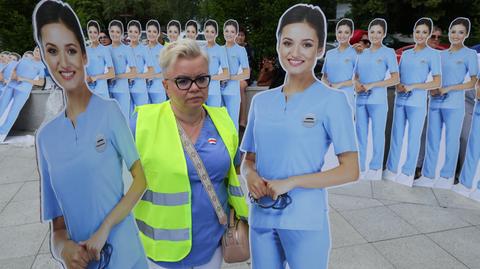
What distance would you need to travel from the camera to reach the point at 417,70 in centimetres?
480

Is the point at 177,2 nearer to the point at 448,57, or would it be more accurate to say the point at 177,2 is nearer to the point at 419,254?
the point at 448,57

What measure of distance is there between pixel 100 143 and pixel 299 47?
1.12 m

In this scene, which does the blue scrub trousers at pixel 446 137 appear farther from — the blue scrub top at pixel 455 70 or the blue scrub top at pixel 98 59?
the blue scrub top at pixel 98 59

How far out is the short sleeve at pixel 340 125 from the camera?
2.08 m

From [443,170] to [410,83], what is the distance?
1225mm

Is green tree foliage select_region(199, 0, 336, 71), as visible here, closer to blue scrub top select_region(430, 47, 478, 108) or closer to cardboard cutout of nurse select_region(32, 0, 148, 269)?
blue scrub top select_region(430, 47, 478, 108)

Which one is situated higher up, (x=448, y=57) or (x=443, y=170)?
(x=448, y=57)

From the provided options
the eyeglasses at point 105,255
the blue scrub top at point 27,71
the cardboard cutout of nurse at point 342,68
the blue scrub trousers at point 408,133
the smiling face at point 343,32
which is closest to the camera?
the eyeglasses at point 105,255

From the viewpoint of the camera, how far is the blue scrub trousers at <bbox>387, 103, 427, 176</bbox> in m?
4.98

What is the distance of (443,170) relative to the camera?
507 centimetres

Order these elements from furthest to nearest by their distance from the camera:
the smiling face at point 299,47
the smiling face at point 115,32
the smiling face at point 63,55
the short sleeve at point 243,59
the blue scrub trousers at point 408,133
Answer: the short sleeve at point 243,59, the blue scrub trousers at point 408,133, the smiling face at point 115,32, the smiling face at point 299,47, the smiling face at point 63,55

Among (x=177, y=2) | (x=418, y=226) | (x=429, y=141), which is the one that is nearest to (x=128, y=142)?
(x=418, y=226)

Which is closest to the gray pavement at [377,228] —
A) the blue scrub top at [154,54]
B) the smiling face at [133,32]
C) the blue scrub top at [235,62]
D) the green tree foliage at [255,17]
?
the blue scrub top at [235,62]

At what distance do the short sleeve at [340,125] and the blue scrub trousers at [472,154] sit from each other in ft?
11.1
